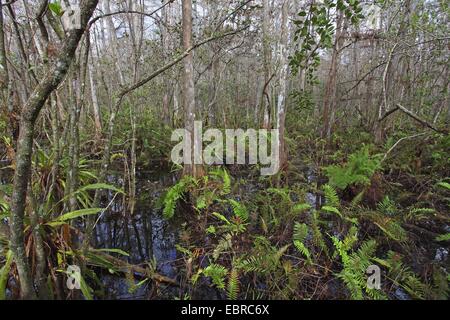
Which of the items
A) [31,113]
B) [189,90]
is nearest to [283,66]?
[189,90]

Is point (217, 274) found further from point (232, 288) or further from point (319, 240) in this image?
point (319, 240)

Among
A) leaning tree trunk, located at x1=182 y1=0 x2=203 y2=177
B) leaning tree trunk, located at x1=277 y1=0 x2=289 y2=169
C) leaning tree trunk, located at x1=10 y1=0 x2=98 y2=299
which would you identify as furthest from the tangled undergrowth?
leaning tree trunk, located at x1=10 y1=0 x2=98 y2=299

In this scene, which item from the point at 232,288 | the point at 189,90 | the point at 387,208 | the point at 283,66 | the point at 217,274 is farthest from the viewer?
the point at 283,66

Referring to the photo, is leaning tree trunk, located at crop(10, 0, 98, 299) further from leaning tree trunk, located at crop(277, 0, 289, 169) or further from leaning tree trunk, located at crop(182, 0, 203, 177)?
leaning tree trunk, located at crop(277, 0, 289, 169)

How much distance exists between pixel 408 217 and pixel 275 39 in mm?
5860

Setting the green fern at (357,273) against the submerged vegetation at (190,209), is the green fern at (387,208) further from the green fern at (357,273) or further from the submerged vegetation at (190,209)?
the green fern at (357,273)

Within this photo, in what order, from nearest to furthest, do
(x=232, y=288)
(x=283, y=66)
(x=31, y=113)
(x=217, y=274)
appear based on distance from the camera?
1. (x=31, y=113)
2. (x=232, y=288)
3. (x=217, y=274)
4. (x=283, y=66)

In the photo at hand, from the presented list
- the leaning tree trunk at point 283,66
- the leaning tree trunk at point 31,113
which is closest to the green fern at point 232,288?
the leaning tree trunk at point 31,113

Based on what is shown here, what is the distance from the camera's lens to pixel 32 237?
8.90ft

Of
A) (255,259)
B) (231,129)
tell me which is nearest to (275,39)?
(231,129)

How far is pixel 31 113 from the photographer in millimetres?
1568

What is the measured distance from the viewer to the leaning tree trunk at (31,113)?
151 centimetres

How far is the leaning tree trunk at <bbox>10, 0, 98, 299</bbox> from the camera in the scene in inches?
59.6
